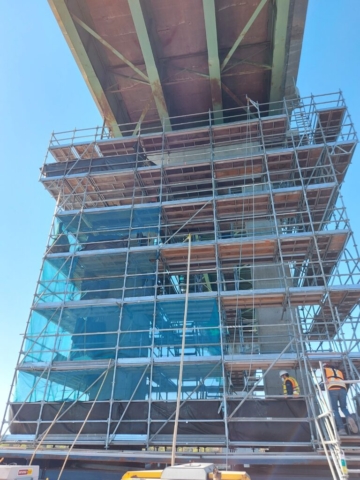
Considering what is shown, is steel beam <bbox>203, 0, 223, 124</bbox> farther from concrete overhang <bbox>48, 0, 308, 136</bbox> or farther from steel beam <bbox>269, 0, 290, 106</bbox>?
steel beam <bbox>269, 0, 290, 106</bbox>

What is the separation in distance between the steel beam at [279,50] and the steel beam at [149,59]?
4586mm

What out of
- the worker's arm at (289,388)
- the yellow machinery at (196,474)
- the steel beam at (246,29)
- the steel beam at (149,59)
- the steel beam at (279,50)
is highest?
the steel beam at (246,29)

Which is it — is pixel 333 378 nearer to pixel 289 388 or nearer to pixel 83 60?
pixel 289 388

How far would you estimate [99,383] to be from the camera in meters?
9.66

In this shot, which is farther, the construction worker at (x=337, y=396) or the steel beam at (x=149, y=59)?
the steel beam at (x=149, y=59)

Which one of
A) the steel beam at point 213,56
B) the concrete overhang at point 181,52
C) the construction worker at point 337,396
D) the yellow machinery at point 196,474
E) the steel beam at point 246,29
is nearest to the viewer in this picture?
the yellow machinery at point 196,474

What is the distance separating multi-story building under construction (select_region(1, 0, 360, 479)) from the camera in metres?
8.41

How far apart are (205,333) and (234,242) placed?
2865 millimetres

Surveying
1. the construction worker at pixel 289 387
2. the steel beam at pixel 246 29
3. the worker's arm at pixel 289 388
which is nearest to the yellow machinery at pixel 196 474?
the construction worker at pixel 289 387

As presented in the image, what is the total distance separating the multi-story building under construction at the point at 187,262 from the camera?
27.6 feet

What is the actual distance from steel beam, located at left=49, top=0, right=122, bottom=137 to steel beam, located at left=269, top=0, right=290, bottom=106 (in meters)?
7.17

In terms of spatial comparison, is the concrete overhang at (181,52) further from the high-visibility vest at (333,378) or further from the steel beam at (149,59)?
the high-visibility vest at (333,378)

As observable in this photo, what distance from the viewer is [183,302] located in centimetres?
1027

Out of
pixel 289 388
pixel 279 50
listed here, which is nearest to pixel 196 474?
pixel 289 388
